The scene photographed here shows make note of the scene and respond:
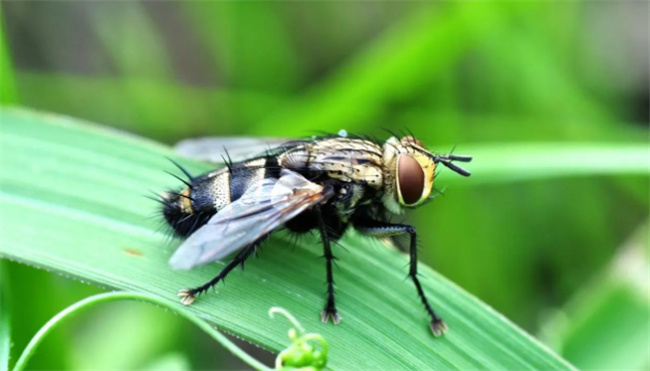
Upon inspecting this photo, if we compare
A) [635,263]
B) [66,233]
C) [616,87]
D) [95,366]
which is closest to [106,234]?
[66,233]

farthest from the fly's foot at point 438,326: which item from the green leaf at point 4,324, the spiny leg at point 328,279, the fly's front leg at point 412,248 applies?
the green leaf at point 4,324

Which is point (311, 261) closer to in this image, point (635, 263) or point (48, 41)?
point (635, 263)

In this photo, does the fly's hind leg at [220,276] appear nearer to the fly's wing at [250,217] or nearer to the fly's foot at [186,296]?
the fly's foot at [186,296]

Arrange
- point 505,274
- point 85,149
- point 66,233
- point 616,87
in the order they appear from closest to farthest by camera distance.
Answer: point 66,233, point 85,149, point 505,274, point 616,87

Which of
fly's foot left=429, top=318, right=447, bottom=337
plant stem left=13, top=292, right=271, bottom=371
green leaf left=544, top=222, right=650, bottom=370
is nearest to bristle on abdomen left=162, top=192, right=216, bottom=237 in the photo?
plant stem left=13, top=292, right=271, bottom=371

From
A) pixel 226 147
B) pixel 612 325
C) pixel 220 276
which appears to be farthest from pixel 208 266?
pixel 612 325

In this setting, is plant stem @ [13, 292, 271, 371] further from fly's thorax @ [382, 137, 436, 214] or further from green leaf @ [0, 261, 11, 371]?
fly's thorax @ [382, 137, 436, 214]
